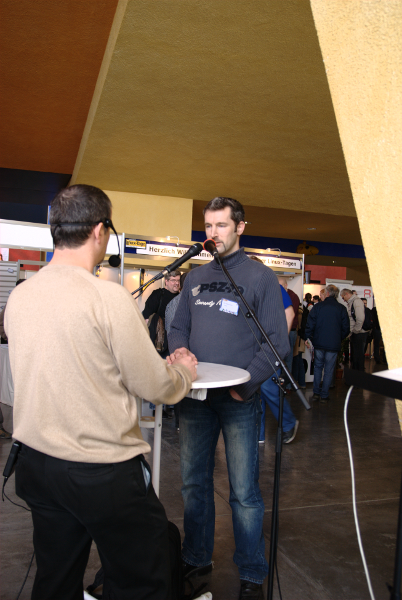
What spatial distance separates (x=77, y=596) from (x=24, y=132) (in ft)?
20.5

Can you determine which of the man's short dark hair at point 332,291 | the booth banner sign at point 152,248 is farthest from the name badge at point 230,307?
the man's short dark hair at point 332,291

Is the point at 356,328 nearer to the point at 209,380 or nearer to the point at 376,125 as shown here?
the point at 209,380

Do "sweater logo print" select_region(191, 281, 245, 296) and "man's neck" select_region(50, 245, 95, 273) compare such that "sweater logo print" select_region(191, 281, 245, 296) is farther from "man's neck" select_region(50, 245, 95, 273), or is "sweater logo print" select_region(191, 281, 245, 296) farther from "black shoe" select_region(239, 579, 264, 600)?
"black shoe" select_region(239, 579, 264, 600)

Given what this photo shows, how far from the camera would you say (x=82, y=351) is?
1050 mm

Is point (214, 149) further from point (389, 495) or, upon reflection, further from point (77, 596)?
point (77, 596)

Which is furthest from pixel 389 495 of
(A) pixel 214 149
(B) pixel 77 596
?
(A) pixel 214 149

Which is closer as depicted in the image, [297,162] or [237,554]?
[237,554]

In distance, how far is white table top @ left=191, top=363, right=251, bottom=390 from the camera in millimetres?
1375

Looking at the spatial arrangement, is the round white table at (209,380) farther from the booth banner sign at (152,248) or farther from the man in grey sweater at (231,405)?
the booth banner sign at (152,248)

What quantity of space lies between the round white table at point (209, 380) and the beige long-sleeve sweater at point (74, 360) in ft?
1.00

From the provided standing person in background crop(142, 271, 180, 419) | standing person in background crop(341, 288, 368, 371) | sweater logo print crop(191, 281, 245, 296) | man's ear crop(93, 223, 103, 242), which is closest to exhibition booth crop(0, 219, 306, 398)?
standing person in background crop(142, 271, 180, 419)

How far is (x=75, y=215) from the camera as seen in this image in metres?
1.14

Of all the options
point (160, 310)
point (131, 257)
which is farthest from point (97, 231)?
point (131, 257)

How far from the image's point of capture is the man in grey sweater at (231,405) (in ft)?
5.77
